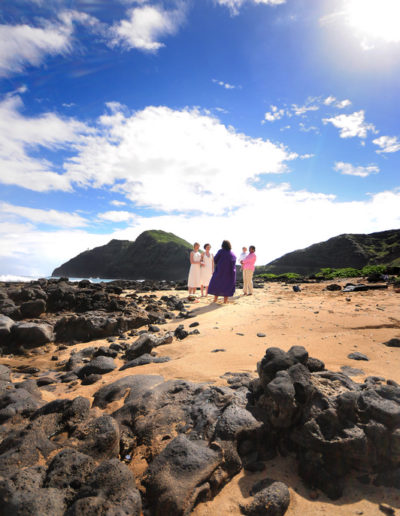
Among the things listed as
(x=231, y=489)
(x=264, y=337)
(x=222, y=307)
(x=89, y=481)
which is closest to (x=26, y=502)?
(x=89, y=481)

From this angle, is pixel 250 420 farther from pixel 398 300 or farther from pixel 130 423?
pixel 398 300

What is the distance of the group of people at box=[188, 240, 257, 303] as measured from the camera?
12969mm

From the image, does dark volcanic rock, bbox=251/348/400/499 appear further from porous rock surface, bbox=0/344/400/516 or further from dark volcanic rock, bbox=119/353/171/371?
dark volcanic rock, bbox=119/353/171/371

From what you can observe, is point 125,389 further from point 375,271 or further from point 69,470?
point 375,271

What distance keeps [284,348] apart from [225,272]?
7119 mm

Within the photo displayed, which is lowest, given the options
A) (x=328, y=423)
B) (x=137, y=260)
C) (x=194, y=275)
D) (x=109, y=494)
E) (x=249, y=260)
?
(x=109, y=494)

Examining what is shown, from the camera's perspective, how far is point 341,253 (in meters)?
58.4

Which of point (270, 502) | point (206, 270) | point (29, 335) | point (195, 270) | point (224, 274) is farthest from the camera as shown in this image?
point (206, 270)

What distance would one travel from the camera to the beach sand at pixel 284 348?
231 centimetres

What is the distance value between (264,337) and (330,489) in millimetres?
4578

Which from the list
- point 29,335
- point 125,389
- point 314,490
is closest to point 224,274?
point 29,335

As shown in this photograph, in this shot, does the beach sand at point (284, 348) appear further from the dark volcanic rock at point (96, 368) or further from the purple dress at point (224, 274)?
the purple dress at point (224, 274)

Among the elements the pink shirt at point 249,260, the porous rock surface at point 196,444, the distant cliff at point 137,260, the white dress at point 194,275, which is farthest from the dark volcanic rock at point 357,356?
the distant cliff at point 137,260

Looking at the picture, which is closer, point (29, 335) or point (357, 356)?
point (357, 356)
